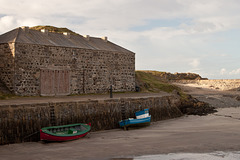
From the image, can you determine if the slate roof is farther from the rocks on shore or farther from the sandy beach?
the sandy beach

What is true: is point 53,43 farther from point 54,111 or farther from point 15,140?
point 15,140

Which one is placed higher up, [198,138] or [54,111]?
[54,111]

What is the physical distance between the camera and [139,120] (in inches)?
960

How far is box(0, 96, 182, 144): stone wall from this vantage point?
1808cm

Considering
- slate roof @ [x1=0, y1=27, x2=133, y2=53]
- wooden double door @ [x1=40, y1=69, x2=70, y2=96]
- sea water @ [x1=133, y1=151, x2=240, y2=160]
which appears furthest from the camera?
wooden double door @ [x1=40, y1=69, x2=70, y2=96]

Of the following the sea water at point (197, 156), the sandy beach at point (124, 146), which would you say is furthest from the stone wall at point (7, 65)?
the sea water at point (197, 156)

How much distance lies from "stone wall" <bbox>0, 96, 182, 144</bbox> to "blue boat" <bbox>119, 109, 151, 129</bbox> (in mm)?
748

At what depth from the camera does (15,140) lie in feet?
58.9

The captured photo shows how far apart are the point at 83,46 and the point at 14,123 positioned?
15929mm

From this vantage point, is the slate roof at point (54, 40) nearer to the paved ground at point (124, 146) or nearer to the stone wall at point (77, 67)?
the stone wall at point (77, 67)

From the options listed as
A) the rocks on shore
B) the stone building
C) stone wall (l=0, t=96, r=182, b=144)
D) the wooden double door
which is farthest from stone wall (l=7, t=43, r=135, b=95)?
stone wall (l=0, t=96, r=182, b=144)

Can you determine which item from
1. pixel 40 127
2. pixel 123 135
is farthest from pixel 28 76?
pixel 123 135

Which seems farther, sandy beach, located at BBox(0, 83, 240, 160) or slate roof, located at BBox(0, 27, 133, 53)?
slate roof, located at BBox(0, 27, 133, 53)

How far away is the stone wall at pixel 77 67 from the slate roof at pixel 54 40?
0.66m
